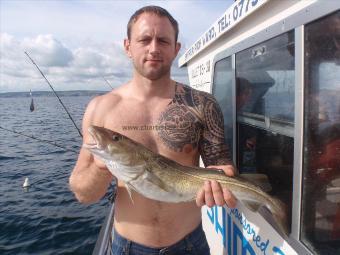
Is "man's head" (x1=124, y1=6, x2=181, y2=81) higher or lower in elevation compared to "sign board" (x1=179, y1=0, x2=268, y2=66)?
lower

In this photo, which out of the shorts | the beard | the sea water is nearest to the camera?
the beard

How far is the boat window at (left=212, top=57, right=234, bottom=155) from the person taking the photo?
13.4 feet

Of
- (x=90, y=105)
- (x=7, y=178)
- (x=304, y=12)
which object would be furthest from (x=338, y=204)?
(x=7, y=178)

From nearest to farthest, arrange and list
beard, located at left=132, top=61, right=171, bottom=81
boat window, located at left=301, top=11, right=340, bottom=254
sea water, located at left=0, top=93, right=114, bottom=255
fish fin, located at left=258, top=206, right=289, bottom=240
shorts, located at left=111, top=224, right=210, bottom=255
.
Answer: boat window, located at left=301, top=11, right=340, bottom=254 → fish fin, located at left=258, top=206, right=289, bottom=240 → beard, located at left=132, top=61, right=171, bottom=81 → shorts, located at left=111, top=224, right=210, bottom=255 → sea water, located at left=0, top=93, right=114, bottom=255

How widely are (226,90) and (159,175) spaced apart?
182 cm

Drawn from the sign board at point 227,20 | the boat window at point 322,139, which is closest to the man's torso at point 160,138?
the sign board at point 227,20

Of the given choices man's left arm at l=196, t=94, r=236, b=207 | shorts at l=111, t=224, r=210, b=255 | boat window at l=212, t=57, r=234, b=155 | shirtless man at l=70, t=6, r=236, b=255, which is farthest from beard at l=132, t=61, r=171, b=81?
shorts at l=111, t=224, r=210, b=255

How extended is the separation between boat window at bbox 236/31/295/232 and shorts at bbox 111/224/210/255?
77 cm

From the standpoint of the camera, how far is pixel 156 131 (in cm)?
316

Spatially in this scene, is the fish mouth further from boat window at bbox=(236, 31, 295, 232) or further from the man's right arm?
boat window at bbox=(236, 31, 295, 232)

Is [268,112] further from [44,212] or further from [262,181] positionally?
[44,212]

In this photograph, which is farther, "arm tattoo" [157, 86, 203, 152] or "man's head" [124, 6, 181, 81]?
"arm tattoo" [157, 86, 203, 152]

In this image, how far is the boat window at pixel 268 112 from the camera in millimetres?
2700

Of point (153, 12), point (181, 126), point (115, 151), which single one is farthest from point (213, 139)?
point (153, 12)
